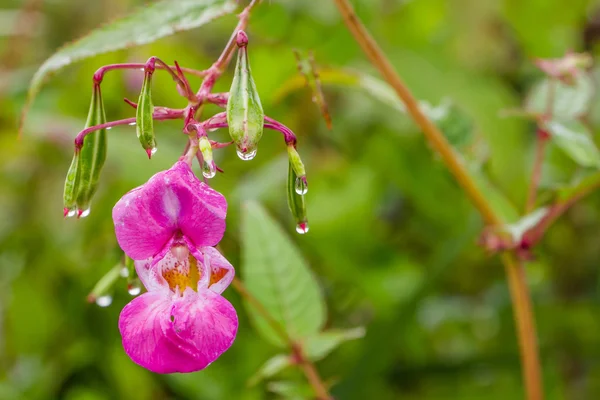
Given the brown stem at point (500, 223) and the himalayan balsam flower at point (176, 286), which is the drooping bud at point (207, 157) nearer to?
the himalayan balsam flower at point (176, 286)

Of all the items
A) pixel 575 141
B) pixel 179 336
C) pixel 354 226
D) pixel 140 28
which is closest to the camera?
pixel 179 336

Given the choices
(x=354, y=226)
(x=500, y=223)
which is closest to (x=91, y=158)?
(x=500, y=223)

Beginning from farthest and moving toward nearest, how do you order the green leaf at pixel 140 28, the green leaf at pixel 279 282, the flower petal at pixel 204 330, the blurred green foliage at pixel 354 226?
the blurred green foliage at pixel 354 226 → the green leaf at pixel 279 282 → the green leaf at pixel 140 28 → the flower petal at pixel 204 330

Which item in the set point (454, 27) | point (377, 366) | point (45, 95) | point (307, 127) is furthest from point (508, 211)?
point (45, 95)

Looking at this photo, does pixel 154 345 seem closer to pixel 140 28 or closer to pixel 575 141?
pixel 140 28

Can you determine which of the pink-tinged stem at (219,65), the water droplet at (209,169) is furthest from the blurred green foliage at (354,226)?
the water droplet at (209,169)
